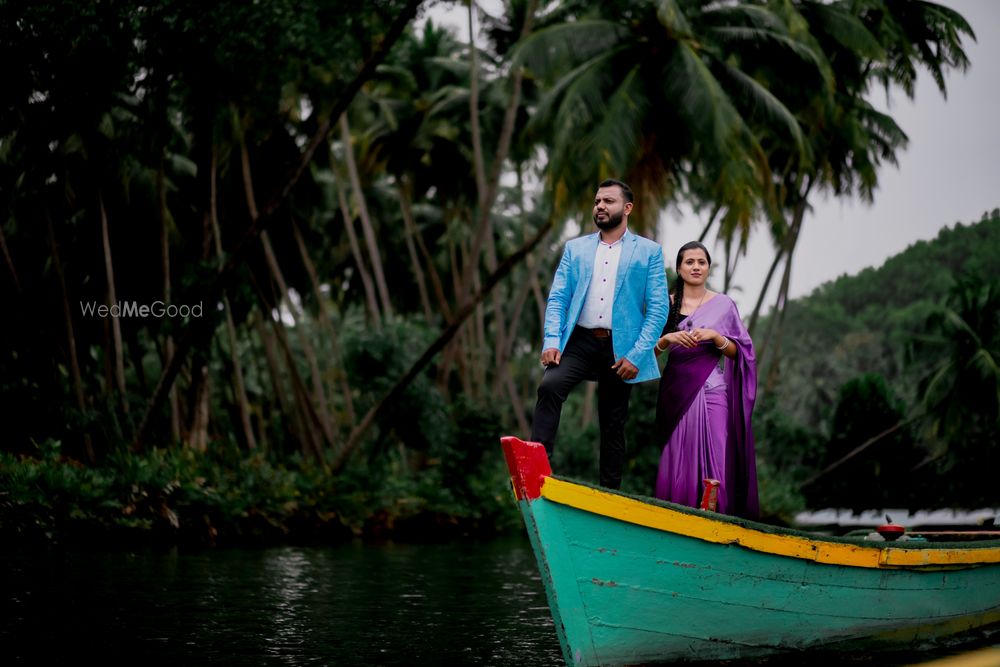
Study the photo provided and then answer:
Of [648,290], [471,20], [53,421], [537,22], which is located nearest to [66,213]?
[53,421]

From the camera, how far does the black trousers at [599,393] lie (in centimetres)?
574

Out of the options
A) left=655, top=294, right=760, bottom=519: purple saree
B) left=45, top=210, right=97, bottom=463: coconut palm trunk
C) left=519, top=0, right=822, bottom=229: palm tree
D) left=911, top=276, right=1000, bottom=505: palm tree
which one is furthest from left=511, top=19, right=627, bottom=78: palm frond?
left=911, top=276, right=1000, bottom=505: palm tree

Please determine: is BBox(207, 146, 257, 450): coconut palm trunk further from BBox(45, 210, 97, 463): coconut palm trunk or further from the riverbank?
the riverbank

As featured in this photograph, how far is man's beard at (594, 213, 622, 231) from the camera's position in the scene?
5.85 metres

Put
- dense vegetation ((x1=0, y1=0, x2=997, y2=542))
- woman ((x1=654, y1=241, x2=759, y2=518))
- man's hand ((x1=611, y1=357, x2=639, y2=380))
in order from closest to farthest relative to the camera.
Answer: man's hand ((x1=611, y1=357, x2=639, y2=380)) → woman ((x1=654, y1=241, x2=759, y2=518)) → dense vegetation ((x1=0, y1=0, x2=997, y2=542))

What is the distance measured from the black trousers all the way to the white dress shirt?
0.25ft

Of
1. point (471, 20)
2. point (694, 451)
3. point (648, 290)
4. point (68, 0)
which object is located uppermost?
point (471, 20)

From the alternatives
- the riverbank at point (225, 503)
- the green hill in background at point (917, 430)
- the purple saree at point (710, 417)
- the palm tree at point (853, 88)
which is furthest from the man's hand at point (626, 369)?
the green hill in background at point (917, 430)

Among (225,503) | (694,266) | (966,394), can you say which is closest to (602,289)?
(694,266)

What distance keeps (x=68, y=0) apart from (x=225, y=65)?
3.09 m

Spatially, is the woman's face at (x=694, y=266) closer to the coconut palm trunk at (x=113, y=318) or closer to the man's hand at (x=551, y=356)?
the man's hand at (x=551, y=356)

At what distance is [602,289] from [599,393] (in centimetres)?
52

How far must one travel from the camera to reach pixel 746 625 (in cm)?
581

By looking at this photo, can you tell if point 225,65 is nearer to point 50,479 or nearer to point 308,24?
point 308,24
